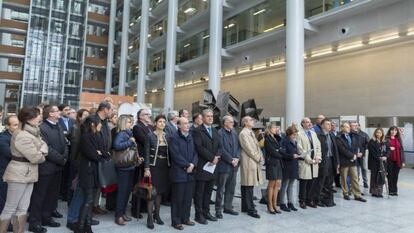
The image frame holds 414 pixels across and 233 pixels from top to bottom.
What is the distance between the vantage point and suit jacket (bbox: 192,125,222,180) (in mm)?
5203

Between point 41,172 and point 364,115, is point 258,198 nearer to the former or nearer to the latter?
point 41,172

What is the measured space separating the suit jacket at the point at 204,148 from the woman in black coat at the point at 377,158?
4.46 meters

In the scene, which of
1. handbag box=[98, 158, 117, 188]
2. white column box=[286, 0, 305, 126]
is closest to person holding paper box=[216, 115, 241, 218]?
handbag box=[98, 158, 117, 188]

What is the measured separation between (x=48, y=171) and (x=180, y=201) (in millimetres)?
1908

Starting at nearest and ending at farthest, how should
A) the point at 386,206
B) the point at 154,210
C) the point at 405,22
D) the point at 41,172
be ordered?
1. the point at 41,172
2. the point at 154,210
3. the point at 386,206
4. the point at 405,22

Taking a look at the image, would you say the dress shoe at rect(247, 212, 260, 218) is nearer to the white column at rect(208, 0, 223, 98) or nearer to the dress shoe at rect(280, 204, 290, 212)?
the dress shoe at rect(280, 204, 290, 212)

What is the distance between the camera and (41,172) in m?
4.38

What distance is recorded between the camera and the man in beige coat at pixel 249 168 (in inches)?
227

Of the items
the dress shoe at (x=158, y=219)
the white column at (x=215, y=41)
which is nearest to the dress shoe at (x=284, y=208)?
the dress shoe at (x=158, y=219)

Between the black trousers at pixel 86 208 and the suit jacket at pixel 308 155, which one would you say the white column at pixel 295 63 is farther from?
the black trousers at pixel 86 208

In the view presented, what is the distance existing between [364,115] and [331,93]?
7.11ft

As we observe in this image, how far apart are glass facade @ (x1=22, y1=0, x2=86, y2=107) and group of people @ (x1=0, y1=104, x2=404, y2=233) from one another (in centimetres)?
3008

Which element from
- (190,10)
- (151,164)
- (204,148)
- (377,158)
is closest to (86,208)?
(151,164)

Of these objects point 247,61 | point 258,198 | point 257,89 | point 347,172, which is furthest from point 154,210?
point 257,89
